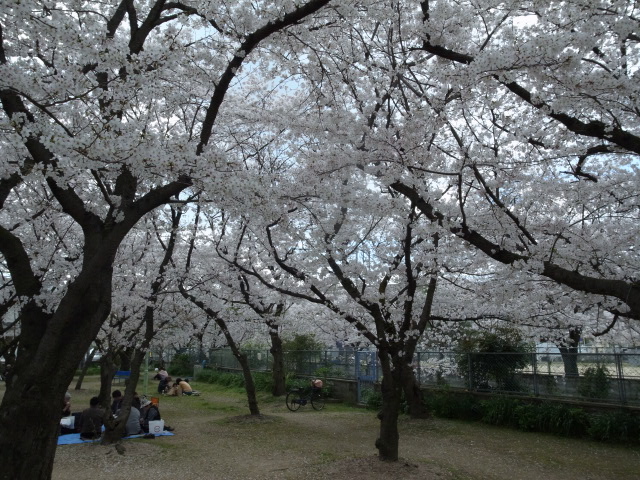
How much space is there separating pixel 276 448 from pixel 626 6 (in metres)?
8.48

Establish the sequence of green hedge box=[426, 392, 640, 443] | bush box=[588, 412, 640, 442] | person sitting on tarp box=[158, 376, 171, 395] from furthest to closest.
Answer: person sitting on tarp box=[158, 376, 171, 395]
green hedge box=[426, 392, 640, 443]
bush box=[588, 412, 640, 442]

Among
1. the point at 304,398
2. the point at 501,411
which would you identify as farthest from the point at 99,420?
the point at 501,411

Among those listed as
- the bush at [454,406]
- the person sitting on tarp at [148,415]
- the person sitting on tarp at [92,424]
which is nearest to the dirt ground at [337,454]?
the bush at [454,406]

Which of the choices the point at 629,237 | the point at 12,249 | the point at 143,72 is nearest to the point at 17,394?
the point at 12,249

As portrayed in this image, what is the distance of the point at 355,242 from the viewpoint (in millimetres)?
9078

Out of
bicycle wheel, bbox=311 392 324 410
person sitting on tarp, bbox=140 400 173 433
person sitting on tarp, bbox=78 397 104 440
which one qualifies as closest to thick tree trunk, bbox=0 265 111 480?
person sitting on tarp, bbox=78 397 104 440

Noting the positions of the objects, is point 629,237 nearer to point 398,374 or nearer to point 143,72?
point 398,374

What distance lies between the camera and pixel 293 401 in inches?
581

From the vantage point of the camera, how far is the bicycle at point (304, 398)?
14822 mm

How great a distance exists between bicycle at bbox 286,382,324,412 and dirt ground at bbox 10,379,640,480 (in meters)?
2.31

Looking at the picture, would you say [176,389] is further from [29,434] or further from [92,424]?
[29,434]

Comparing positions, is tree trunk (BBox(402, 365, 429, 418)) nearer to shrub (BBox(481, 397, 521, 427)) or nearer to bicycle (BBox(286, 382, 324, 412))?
shrub (BBox(481, 397, 521, 427))

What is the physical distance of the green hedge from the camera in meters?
9.47

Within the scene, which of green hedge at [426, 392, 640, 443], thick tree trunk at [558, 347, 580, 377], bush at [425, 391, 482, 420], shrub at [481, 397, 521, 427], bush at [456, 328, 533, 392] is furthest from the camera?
bush at [425, 391, 482, 420]
